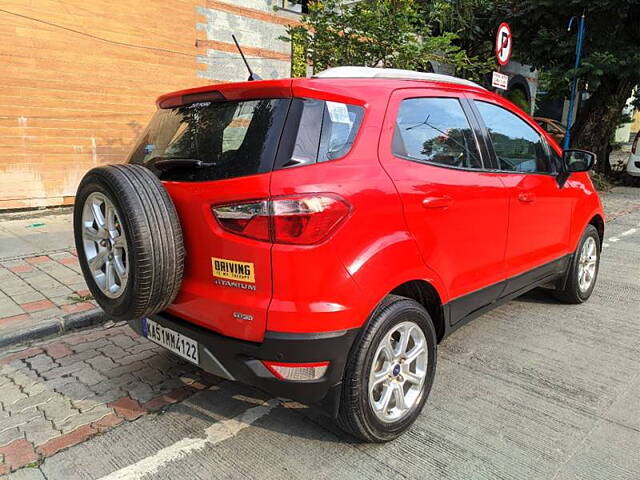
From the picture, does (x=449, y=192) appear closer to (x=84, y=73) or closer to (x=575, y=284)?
(x=575, y=284)

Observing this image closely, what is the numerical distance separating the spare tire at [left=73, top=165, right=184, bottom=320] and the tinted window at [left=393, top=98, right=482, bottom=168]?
1203 mm

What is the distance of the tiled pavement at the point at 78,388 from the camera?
8.89ft

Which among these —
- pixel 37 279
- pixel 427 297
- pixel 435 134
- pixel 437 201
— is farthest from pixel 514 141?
pixel 37 279

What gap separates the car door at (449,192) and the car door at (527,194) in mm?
176

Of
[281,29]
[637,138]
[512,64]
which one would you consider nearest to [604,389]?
[281,29]

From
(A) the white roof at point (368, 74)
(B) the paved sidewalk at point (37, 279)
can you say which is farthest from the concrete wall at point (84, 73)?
(A) the white roof at point (368, 74)

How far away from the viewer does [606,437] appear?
2.72 meters

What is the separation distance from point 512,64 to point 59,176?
17.7 m

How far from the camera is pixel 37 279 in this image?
5.03m

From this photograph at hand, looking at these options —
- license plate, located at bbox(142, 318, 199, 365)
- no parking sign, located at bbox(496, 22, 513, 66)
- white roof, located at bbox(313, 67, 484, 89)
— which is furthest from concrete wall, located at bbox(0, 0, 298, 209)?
white roof, located at bbox(313, 67, 484, 89)

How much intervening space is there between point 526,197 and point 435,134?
3.54ft

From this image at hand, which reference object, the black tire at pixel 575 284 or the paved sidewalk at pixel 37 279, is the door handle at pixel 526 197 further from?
the paved sidewalk at pixel 37 279

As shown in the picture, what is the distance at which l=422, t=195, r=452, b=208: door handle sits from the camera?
8.84ft

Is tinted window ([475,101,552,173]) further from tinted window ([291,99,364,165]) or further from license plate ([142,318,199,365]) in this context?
license plate ([142,318,199,365])
